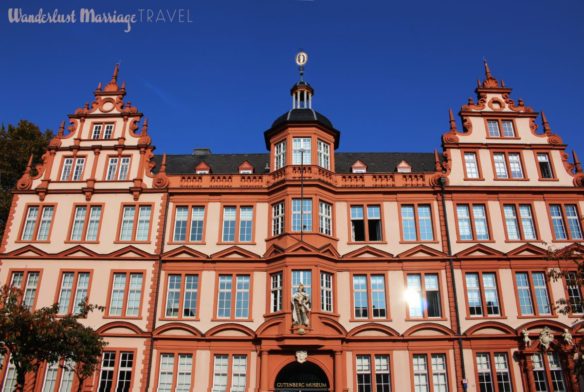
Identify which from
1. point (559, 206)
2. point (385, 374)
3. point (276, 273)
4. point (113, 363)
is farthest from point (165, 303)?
point (559, 206)

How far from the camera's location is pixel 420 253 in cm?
2592

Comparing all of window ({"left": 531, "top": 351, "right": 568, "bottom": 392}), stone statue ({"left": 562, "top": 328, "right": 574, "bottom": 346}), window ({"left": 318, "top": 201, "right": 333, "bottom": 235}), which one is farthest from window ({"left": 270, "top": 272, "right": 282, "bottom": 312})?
stone statue ({"left": 562, "top": 328, "right": 574, "bottom": 346})

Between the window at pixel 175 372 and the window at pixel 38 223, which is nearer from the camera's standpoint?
the window at pixel 175 372

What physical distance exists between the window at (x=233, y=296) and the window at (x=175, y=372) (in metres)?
2.83

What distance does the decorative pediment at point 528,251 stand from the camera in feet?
84.4

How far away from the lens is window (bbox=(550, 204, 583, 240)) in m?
26.5

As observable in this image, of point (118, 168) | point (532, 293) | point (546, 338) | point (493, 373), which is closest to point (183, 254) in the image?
point (118, 168)

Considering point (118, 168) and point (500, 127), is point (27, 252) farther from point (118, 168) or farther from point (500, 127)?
point (500, 127)

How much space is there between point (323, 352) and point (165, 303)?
8773 mm

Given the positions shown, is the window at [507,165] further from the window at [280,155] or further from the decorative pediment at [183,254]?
the decorative pediment at [183,254]

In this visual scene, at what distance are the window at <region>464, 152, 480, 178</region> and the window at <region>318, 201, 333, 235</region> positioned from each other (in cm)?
853

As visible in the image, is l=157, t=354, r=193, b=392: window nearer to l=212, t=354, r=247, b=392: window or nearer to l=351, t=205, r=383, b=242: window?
l=212, t=354, r=247, b=392: window

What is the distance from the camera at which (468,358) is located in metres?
23.8

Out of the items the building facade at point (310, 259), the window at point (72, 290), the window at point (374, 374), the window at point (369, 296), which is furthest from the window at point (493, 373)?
the window at point (72, 290)
